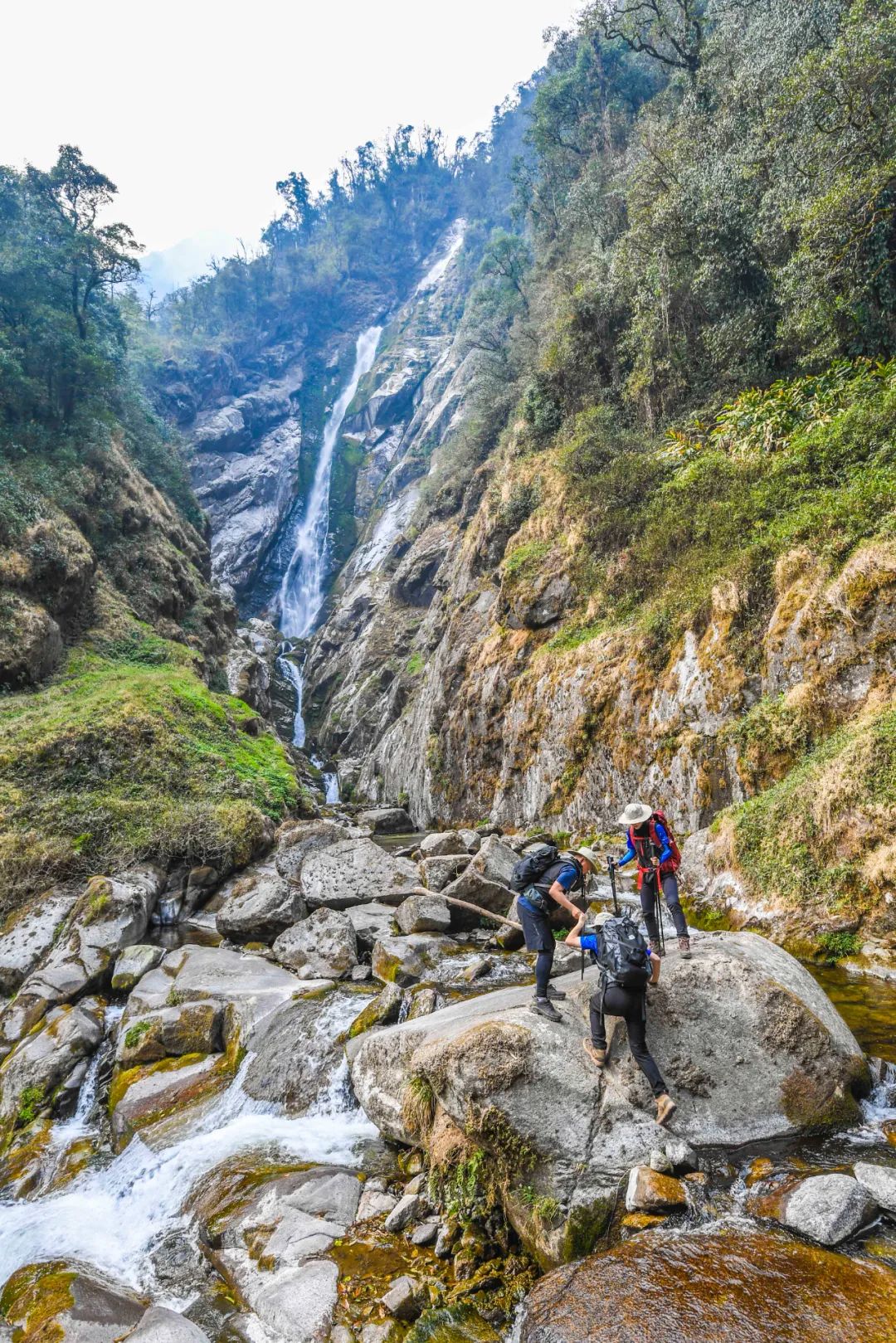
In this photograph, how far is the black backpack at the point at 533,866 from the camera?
261 inches

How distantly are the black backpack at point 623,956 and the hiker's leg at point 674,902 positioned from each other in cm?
184

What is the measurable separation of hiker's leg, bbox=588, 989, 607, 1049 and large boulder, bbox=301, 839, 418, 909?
858 cm

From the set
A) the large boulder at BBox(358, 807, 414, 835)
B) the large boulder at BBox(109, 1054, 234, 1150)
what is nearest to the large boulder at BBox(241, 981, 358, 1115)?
the large boulder at BBox(109, 1054, 234, 1150)

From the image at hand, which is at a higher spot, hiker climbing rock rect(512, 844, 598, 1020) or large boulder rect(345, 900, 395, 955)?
hiker climbing rock rect(512, 844, 598, 1020)

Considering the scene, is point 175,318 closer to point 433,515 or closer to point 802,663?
point 433,515

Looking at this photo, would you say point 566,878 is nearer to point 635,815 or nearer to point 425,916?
point 635,815

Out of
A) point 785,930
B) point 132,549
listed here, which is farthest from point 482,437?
point 785,930

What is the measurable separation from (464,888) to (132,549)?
79.7ft

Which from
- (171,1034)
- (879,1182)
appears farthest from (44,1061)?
(879,1182)

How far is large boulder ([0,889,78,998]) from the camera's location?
35.9 feet

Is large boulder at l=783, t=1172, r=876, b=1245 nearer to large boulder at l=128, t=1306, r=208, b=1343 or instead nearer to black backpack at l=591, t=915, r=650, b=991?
black backpack at l=591, t=915, r=650, b=991

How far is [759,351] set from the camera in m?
17.1

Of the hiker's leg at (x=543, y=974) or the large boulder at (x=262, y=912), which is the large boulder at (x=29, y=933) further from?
the hiker's leg at (x=543, y=974)

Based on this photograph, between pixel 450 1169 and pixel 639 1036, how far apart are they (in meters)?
2.00
